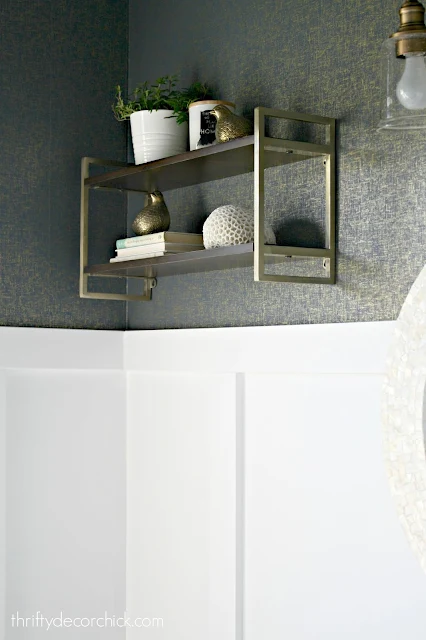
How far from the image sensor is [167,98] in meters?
1.91

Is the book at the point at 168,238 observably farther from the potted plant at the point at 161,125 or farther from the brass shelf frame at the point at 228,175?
the potted plant at the point at 161,125

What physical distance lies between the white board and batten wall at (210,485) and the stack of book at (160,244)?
21 centimetres

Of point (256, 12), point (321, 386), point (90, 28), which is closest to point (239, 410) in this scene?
point (321, 386)

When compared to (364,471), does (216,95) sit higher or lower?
higher

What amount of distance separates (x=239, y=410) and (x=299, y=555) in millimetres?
334

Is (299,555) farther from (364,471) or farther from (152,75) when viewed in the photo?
(152,75)

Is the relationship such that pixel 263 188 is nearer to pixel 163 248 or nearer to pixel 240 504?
pixel 163 248

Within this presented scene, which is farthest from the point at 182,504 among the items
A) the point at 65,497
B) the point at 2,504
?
the point at 2,504

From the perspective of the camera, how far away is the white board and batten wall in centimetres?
155

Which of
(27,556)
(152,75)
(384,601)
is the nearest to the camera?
(384,601)

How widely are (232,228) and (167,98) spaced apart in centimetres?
43

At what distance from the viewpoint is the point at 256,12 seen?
1841mm

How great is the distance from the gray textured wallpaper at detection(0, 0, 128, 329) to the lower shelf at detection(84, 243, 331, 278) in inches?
5.5

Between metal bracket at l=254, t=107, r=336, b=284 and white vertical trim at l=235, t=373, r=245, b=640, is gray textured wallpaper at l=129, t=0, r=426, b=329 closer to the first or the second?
metal bracket at l=254, t=107, r=336, b=284
